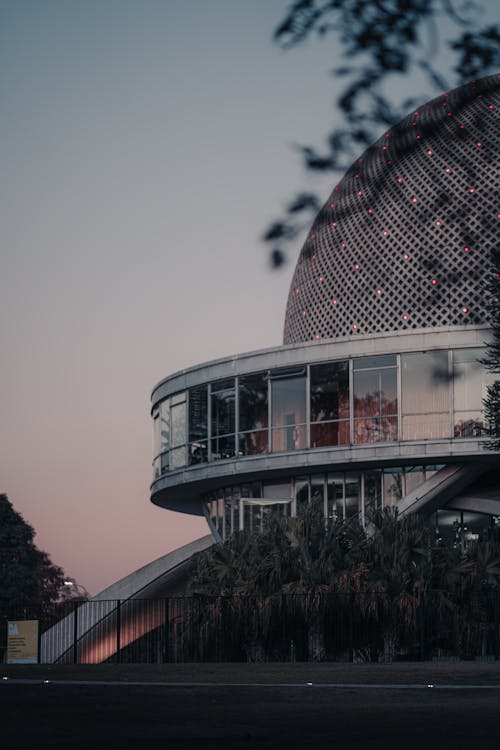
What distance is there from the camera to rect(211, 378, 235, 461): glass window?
30298mm

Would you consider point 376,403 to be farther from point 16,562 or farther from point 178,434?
point 16,562

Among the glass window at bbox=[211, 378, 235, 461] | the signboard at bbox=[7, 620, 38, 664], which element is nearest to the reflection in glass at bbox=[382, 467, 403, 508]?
the glass window at bbox=[211, 378, 235, 461]

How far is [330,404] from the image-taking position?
94.9 ft

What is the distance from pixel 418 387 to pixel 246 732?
808 inches

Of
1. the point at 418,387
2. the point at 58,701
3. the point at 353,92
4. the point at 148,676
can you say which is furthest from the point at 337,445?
the point at 353,92

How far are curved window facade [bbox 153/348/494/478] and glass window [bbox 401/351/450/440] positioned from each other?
0.07ft

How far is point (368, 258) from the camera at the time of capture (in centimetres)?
3272

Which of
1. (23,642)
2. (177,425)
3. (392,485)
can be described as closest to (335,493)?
(392,485)

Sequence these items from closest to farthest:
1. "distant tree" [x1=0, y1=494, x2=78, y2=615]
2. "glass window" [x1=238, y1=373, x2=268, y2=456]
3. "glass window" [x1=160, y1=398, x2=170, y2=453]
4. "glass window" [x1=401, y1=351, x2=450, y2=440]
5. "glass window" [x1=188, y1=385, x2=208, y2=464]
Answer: "glass window" [x1=401, y1=351, x2=450, y2=440] < "glass window" [x1=238, y1=373, x2=268, y2=456] < "glass window" [x1=188, y1=385, x2=208, y2=464] < "glass window" [x1=160, y1=398, x2=170, y2=453] < "distant tree" [x1=0, y1=494, x2=78, y2=615]

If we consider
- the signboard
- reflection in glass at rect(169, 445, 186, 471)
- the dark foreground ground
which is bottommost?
the dark foreground ground

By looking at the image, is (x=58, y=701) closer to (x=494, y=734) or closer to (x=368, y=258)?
(x=494, y=734)

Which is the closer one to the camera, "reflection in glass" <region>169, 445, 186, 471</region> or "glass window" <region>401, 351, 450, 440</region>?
"glass window" <region>401, 351, 450, 440</region>

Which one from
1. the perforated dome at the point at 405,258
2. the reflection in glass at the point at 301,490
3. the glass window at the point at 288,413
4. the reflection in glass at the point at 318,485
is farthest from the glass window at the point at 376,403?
the reflection in glass at the point at 301,490

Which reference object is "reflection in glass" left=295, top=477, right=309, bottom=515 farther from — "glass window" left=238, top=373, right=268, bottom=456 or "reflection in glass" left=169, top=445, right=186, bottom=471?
"reflection in glass" left=169, top=445, right=186, bottom=471
